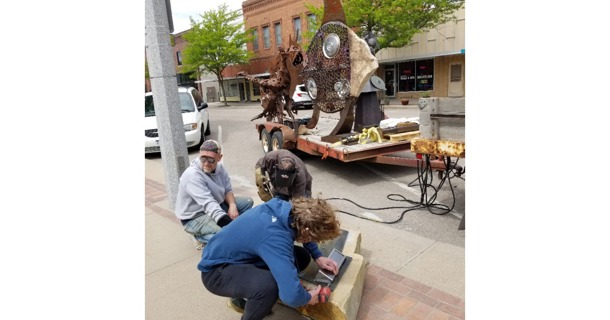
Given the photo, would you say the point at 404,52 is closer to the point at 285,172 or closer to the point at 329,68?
the point at 329,68

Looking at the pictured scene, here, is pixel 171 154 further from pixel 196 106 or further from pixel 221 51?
pixel 221 51

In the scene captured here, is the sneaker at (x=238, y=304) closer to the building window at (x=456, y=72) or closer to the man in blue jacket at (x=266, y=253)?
the man in blue jacket at (x=266, y=253)

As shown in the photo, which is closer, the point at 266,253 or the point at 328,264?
the point at 266,253

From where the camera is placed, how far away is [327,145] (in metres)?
6.71

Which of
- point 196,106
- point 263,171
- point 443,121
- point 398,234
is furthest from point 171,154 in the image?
point 196,106

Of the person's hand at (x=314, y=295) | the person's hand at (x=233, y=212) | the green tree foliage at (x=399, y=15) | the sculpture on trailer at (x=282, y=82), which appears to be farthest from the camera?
the green tree foliage at (x=399, y=15)

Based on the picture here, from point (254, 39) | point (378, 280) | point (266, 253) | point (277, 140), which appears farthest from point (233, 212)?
point (254, 39)

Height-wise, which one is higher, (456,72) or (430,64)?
(430,64)

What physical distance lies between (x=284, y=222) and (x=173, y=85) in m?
3.29

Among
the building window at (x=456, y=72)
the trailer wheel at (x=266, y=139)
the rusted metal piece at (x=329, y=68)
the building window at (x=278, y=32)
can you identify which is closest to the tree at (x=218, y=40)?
the building window at (x=278, y=32)

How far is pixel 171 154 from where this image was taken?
5.21m

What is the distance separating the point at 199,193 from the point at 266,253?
1584 mm

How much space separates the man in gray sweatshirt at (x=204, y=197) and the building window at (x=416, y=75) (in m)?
21.6

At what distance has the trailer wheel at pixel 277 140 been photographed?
8336mm
